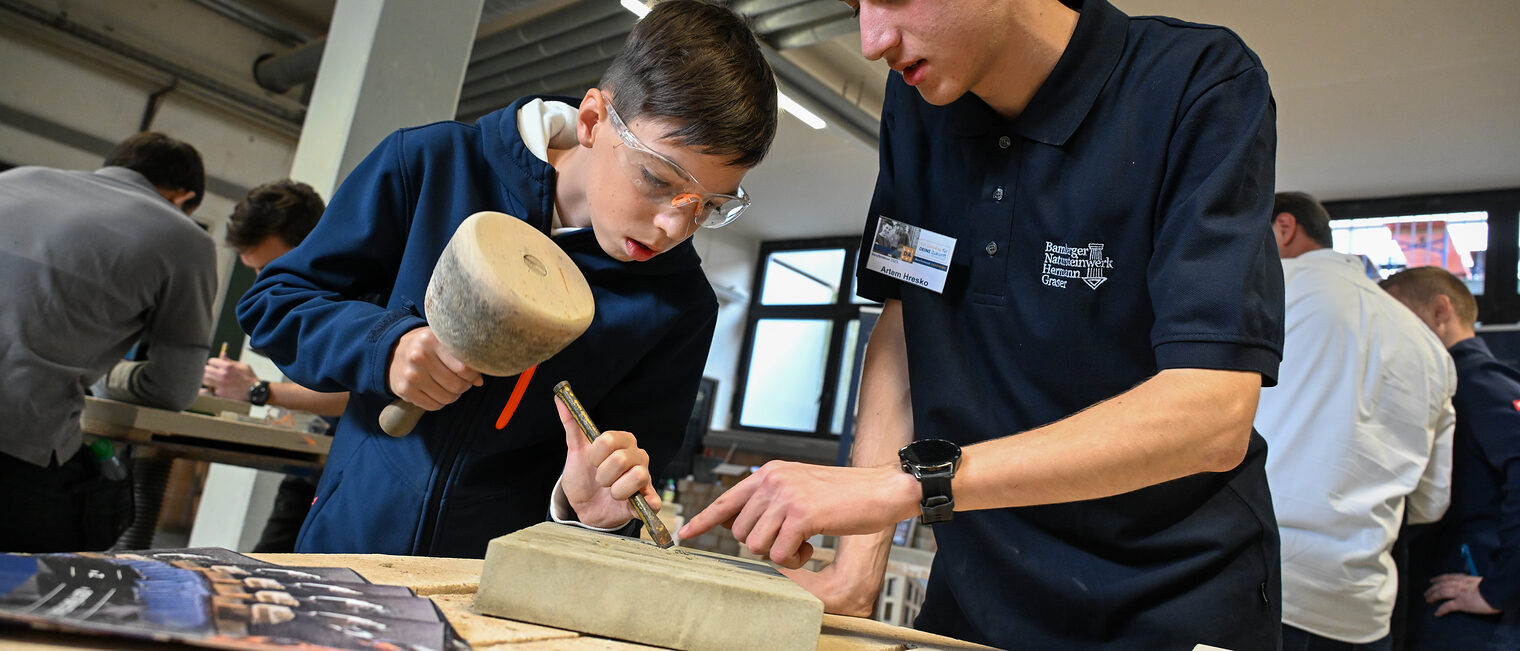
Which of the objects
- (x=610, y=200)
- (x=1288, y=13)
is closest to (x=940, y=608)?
(x=610, y=200)

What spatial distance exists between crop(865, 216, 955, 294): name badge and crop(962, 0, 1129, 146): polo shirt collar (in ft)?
0.63

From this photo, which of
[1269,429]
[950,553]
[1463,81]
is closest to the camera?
[950,553]

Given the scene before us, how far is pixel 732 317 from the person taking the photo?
11367 mm

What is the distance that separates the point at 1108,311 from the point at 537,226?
0.79 metres

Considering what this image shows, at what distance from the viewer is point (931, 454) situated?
0.98 m

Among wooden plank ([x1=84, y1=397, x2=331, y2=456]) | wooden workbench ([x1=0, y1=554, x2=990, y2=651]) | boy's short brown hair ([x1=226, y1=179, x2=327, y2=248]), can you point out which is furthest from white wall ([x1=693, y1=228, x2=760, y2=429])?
wooden workbench ([x1=0, y1=554, x2=990, y2=651])

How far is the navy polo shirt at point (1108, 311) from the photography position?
3.59ft

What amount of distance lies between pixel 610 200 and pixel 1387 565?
2179 millimetres

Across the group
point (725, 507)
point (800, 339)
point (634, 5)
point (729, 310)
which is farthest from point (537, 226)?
point (729, 310)

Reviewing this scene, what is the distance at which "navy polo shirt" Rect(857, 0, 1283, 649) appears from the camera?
3.59 feet

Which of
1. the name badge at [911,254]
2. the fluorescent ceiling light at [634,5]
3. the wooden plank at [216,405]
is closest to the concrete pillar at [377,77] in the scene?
the wooden plank at [216,405]

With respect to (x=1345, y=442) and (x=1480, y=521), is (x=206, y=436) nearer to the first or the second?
(x=1345, y=442)

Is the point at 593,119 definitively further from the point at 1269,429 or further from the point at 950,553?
the point at 1269,429

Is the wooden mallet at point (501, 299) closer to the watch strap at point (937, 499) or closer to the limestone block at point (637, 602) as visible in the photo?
the limestone block at point (637, 602)
